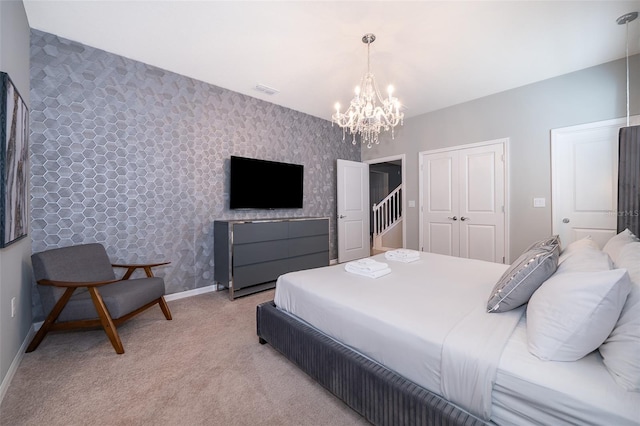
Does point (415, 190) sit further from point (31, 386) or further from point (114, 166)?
point (31, 386)

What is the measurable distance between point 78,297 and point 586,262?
Result: 3423 mm

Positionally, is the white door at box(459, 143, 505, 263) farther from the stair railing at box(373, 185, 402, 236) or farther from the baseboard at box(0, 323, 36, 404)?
the baseboard at box(0, 323, 36, 404)

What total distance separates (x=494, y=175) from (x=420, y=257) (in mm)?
2125

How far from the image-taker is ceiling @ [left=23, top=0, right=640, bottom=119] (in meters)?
2.21

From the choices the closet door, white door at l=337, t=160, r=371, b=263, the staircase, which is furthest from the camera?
the staircase

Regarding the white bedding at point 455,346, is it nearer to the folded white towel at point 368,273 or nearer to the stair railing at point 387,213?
the folded white towel at point 368,273

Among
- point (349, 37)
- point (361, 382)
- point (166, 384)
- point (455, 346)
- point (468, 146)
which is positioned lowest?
point (166, 384)

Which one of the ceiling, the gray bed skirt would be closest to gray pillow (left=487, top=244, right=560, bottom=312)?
the gray bed skirt

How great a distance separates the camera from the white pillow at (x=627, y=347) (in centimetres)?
84

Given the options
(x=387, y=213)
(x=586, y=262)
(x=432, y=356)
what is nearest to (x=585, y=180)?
(x=586, y=262)

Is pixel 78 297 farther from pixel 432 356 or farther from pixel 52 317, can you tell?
pixel 432 356

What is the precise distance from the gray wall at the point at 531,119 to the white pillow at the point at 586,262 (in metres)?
2.51

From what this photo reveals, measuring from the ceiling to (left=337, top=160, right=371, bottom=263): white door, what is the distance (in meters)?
1.91

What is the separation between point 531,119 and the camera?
3.55 meters
